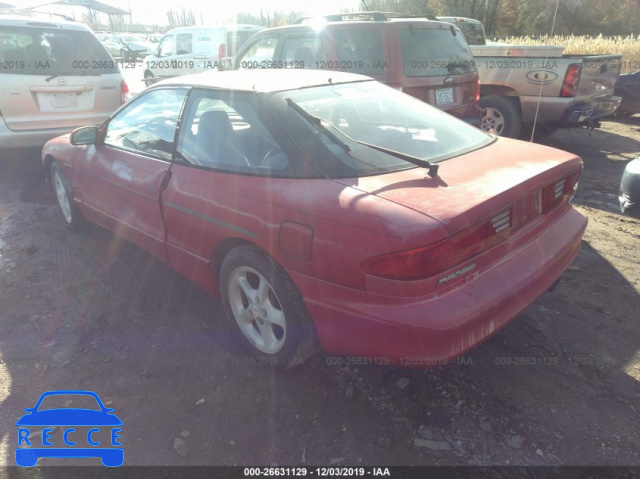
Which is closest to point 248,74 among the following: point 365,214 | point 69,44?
point 365,214

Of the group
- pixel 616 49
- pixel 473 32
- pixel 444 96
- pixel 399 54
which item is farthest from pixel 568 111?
pixel 616 49

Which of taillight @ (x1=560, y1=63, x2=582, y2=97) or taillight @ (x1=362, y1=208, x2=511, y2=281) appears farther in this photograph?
taillight @ (x1=560, y1=63, x2=582, y2=97)

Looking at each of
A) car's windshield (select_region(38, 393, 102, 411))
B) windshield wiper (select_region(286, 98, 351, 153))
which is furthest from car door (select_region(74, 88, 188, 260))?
car's windshield (select_region(38, 393, 102, 411))

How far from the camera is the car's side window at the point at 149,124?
120 inches

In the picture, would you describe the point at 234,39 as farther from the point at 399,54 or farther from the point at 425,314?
the point at 425,314

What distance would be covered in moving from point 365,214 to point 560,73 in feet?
19.2

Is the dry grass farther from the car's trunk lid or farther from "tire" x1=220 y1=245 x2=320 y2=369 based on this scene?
"tire" x1=220 y1=245 x2=320 y2=369

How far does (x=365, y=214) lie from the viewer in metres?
1.95

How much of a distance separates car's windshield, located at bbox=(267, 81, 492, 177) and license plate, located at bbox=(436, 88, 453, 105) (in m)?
2.69

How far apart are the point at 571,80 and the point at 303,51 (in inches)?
145

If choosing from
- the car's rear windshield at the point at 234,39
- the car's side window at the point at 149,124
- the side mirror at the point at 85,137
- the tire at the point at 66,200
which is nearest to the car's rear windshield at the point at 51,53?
the tire at the point at 66,200

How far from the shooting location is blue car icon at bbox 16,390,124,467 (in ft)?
7.06

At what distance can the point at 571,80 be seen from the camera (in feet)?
20.8

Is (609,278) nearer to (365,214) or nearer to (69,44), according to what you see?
(365,214)
